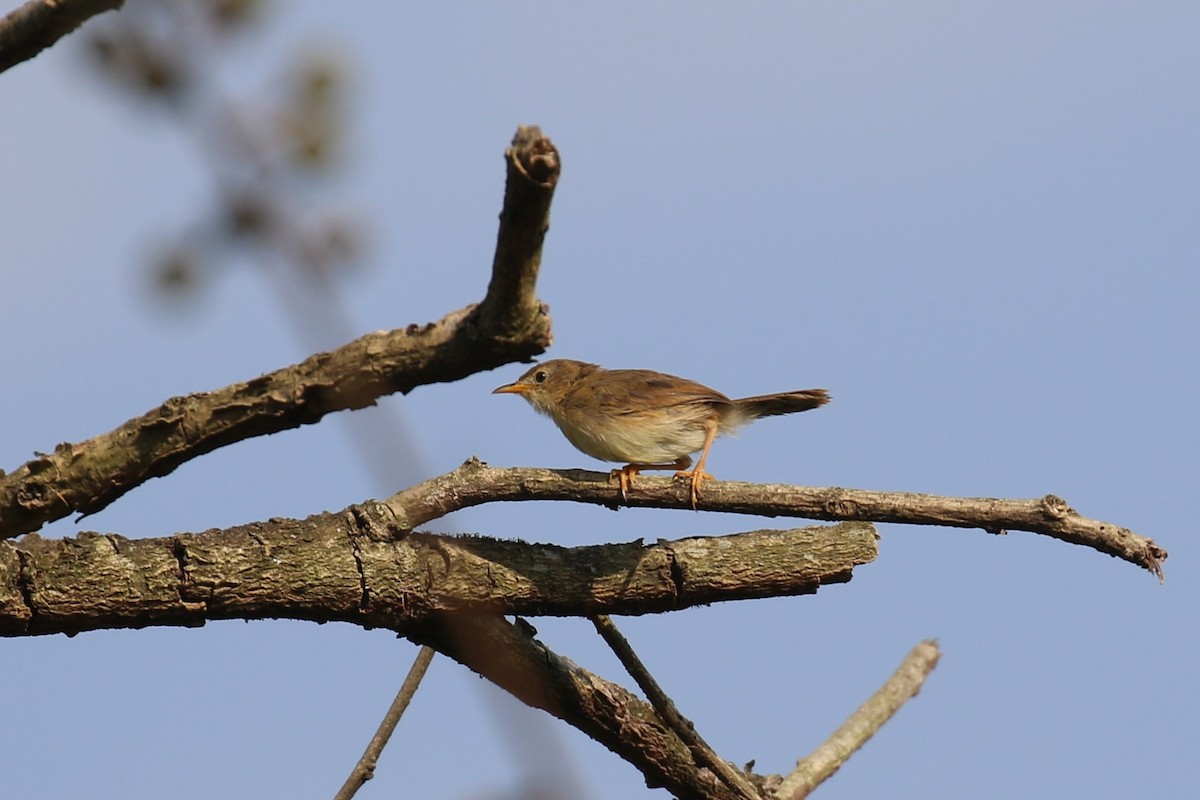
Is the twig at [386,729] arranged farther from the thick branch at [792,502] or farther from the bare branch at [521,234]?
the bare branch at [521,234]

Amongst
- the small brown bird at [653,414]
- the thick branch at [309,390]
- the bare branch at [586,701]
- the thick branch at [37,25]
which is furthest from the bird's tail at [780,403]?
the thick branch at [37,25]

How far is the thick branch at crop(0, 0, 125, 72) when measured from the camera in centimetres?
228

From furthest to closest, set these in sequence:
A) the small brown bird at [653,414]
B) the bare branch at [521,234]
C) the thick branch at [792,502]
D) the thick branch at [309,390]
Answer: the small brown bird at [653,414], the thick branch at [792,502], the thick branch at [309,390], the bare branch at [521,234]

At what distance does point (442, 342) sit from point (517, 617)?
84.7 inches

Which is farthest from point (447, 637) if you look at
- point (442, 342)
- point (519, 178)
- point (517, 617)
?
point (519, 178)

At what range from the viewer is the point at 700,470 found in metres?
6.07

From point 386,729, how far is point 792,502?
6.46 ft

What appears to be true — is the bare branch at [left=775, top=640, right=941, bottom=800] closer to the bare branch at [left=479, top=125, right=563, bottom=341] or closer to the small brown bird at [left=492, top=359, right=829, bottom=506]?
the small brown bird at [left=492, top=359, right=829, bottom=506]

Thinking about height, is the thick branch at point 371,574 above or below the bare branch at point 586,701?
above

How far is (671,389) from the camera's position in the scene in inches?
282

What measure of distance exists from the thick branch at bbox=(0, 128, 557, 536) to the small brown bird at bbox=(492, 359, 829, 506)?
9.43ft

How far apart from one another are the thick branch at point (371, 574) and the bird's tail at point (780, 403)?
1.77 metres

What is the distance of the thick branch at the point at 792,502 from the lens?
4.88 m

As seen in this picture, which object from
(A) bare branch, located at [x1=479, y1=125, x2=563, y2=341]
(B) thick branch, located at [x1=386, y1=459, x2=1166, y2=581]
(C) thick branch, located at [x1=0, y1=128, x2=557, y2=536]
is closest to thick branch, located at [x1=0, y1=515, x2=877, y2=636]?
(B) thick branch, located at [x1=386, y1=459, x2=1166, y2=581]
